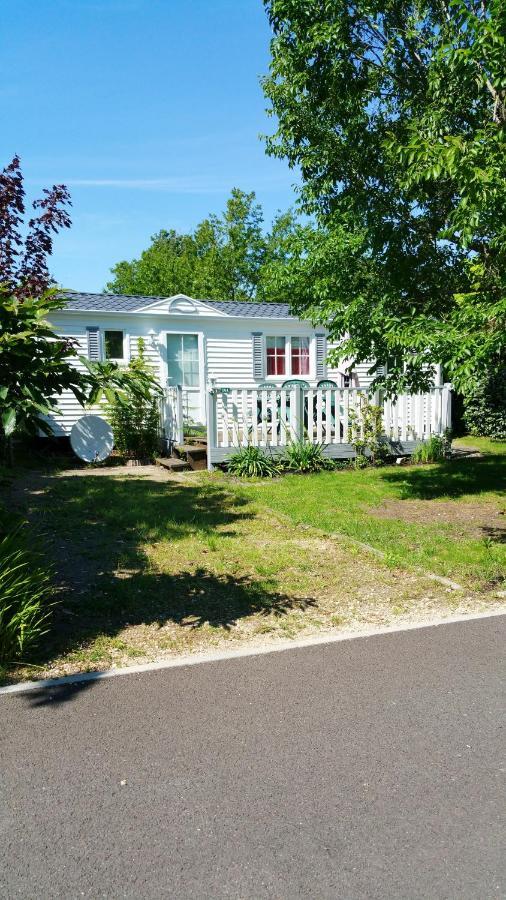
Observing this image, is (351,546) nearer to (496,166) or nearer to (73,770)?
(496,166)

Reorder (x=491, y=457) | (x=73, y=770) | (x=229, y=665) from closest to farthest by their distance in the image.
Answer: (x=73, y=770) → (x=229, y=665) → (x=491, y=457)

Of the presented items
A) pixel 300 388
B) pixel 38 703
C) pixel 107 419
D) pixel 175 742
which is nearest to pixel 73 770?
pixel 175 742

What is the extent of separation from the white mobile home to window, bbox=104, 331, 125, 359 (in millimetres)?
24

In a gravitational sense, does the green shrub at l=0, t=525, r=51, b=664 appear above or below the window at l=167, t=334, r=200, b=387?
below

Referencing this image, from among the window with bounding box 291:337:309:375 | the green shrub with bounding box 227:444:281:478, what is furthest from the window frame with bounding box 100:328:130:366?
the green shrub with bounding box 227:444:281:478

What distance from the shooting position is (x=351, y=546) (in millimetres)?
6801

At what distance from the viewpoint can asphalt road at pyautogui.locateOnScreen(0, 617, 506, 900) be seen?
7.68ft

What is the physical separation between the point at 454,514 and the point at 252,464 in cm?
407

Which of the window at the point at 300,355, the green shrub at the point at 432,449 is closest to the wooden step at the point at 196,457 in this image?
the green shrub at the point at 432,449

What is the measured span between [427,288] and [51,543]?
214 inches

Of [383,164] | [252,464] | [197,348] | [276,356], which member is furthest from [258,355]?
[383,164]

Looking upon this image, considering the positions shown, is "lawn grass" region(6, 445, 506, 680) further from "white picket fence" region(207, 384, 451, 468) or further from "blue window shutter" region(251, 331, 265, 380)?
"blue window shutter" region(251, 331, 265, 380)

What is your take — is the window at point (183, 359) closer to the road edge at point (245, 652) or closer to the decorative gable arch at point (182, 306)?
the decorative gable arch at point (182, 306)

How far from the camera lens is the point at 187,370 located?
55.7ft
